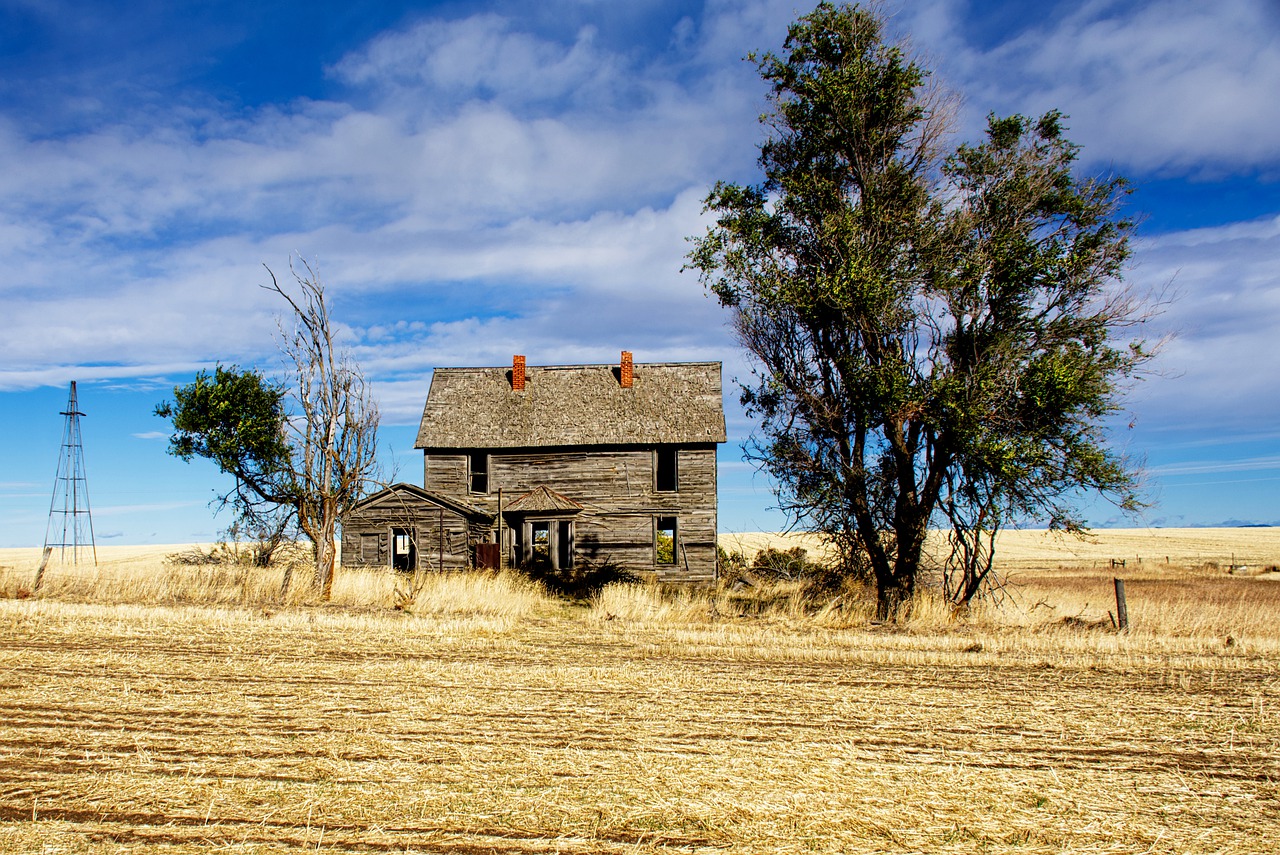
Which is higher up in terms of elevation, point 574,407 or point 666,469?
point 574,407

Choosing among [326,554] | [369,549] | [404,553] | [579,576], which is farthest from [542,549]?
[326,554]

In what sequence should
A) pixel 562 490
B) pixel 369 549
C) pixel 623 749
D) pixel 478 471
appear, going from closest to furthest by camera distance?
pixel 623 749 < pixel 369 549 < pixel 562 490 < pixel 478 471

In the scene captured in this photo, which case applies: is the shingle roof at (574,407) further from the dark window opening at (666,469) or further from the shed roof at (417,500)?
the shed roof at (417,500)

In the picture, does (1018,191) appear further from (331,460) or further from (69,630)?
(69,630)

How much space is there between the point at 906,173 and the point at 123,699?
17.0 m

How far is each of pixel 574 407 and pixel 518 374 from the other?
274 cm

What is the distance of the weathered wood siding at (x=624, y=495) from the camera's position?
2827cm

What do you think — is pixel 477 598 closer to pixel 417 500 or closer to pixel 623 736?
pixel 417 500

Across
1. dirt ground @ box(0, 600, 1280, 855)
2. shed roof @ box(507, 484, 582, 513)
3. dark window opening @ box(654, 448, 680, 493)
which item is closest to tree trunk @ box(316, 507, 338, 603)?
dirt ground @ box(0, 600, 1280, 855)

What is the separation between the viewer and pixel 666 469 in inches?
1137

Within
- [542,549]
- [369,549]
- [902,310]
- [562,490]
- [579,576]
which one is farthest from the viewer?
[542,549]

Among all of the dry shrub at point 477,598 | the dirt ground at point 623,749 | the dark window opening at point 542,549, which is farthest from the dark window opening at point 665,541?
the dirt ground at point 623,749

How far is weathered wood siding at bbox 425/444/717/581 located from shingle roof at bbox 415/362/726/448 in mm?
584

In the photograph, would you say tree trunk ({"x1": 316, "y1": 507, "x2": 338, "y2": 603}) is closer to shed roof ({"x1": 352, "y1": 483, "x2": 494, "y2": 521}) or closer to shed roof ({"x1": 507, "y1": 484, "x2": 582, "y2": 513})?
shed roof ({"x1": 352, "y1": 483, "x2": 494, "y2": 521})
